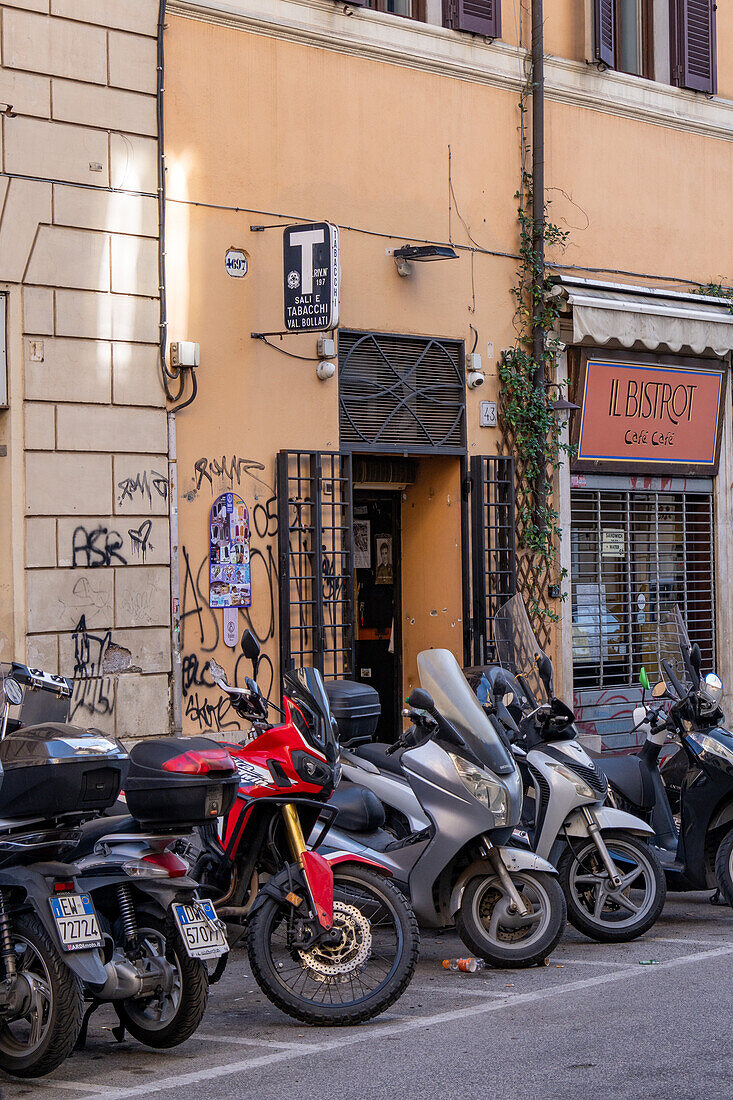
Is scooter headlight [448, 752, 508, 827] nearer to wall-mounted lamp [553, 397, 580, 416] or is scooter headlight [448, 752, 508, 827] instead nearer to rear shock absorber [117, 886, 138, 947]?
rear shock absorber [117, 886, 138, 947]

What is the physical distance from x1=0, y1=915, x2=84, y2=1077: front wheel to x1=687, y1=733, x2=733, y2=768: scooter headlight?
3.96m

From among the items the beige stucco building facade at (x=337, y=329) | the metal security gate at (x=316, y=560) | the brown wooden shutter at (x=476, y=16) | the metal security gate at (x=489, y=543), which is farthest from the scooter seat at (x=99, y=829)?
the brown wooden shutter at (x=476, y=16)

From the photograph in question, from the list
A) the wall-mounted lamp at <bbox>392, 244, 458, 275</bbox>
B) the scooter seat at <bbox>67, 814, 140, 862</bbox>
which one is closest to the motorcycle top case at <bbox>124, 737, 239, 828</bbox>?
the scooter seat at <bbox>67, 814, 140, 862</bbox>

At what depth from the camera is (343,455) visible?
12195 millimetres

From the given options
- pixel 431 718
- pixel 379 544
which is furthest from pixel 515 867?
pixel 379 544

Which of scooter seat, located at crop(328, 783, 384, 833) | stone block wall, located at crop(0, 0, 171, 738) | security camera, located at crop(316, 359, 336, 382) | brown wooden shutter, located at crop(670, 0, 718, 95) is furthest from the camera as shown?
brown wooden shutter, located at crop(670, 0, 718, 95)

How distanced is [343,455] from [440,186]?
8.37 ft

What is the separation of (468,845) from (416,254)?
680cm

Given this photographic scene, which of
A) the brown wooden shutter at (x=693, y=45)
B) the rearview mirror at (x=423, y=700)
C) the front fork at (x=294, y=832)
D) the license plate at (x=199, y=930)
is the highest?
the brown wooden shutter at (x=693, y=45)

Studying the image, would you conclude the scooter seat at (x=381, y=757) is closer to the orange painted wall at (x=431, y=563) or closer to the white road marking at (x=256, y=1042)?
the white road marking at (x=256, y=1042)

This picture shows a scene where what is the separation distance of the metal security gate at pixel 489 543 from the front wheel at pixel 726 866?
17.1 ft

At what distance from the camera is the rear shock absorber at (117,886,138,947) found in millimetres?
5395

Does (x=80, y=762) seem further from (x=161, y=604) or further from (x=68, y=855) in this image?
(x=161, y=604)

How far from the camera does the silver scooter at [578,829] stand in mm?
7281
